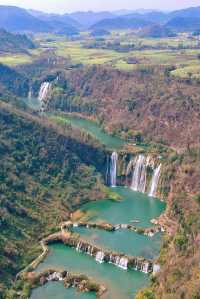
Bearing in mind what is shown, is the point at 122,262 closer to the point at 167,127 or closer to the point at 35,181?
the point at 35,181

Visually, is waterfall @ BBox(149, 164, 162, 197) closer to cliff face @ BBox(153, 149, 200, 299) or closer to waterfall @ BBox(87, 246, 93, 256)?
cliff face @ BBox(153, 149, 200, 299)

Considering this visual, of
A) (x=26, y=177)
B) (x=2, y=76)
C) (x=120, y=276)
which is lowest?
(x=120, y=276)

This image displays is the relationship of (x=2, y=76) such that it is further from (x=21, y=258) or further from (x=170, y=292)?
(x=170, y=292)

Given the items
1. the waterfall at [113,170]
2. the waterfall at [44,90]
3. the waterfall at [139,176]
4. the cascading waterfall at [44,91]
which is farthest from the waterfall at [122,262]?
the waterfall at [44,90]

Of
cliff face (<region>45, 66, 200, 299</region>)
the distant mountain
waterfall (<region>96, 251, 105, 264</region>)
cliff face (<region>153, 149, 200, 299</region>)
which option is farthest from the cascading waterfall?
waterfall (<region>96, 251, 105, 264</region>)

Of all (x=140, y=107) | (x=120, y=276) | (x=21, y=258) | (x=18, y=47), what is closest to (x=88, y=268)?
(x=120, y=276)

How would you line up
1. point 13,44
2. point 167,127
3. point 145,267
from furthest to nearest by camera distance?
point 13,44 < point 167,127 < point 145,267

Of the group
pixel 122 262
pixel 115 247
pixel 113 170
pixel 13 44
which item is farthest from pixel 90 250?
pixel 13 44
